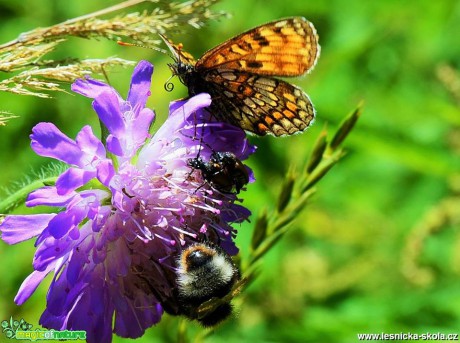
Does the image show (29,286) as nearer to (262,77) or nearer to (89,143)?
(89,143)

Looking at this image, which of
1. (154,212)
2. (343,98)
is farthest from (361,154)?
(154,212)

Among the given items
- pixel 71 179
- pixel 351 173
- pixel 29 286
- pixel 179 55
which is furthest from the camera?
pixel 351 173

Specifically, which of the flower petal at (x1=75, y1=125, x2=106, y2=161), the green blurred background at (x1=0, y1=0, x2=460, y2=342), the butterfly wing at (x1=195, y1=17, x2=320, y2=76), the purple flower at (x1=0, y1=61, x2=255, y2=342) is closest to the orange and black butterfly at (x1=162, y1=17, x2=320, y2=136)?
the butterfly wing at (x1=195, y1=17, x2=320, y2=76)

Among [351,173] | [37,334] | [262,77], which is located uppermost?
[262,77]

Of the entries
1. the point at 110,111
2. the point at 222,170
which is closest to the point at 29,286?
the point at 110,111

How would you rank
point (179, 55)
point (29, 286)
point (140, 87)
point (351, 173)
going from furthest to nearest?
point (351, 173), point (179, 55), point (140, 87), point (29, 286)

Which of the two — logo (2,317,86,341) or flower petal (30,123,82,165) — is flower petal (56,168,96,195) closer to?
flower petal (30,123,82,165)
